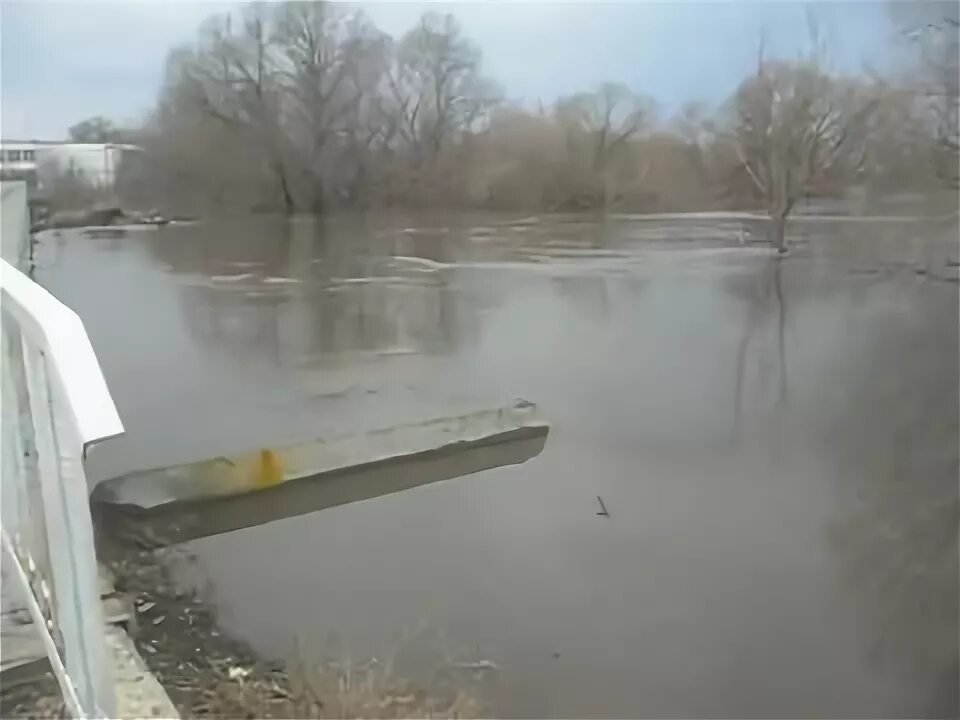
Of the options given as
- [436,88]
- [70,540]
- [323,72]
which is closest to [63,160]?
[323,72]

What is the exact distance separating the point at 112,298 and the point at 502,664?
2.74ft

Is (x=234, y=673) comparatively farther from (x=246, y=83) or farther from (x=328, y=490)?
(x=246, y=83)

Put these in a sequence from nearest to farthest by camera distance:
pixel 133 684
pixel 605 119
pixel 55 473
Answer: pixel 55 473 → pixel 133 684 → pixel 605 119

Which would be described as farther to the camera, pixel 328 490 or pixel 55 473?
pixel 328 490

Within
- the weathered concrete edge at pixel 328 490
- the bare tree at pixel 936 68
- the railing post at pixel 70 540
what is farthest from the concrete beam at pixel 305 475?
the bare tree at pixel 936 68

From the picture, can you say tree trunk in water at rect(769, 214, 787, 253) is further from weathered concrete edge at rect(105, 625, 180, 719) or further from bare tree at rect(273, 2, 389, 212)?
weathered concrete edge at rect(105, 625, 180, 719)

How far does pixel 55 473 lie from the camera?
87 centimetres

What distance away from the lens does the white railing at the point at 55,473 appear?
81 cm

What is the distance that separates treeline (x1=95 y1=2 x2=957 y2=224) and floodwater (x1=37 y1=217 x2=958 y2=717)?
0.06 meters

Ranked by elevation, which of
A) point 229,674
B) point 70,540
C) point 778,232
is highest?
point 778,232

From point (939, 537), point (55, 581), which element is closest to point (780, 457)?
point (939, 537)

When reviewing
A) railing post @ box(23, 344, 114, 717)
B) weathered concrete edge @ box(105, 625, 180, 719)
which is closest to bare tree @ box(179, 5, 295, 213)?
railing post @ box(23, 344, 114, 717)

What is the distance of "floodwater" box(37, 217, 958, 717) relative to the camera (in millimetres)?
1351

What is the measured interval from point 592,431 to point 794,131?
1.91ft
